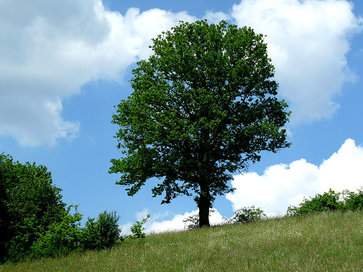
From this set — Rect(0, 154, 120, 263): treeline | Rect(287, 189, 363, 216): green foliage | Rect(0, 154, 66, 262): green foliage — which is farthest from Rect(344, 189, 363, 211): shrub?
Rect(0, 154, 66, 262): green foliage

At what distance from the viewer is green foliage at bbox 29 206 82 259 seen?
1719 centimetres

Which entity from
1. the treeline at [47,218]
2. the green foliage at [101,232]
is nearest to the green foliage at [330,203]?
the treeline at [47,218]

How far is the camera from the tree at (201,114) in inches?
939

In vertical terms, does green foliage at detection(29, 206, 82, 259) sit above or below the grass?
above

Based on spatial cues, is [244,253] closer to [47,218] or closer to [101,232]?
[101,232]

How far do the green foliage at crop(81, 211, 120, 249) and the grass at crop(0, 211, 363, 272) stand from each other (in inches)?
26.7

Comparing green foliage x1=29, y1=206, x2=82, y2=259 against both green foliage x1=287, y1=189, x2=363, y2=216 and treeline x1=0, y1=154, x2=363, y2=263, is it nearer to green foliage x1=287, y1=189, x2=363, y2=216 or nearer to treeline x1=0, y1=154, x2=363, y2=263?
treeline x1=0, y1=154, x2=363, y2=263

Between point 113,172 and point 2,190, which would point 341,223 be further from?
point 2,190

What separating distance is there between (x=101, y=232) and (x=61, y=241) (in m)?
2.00

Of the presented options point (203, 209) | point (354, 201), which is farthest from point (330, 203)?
point (203, 209)

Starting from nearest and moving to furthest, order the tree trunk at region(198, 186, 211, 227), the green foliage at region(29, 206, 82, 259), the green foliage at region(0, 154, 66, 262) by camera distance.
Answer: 1. the green foliage at region(29, 206, 82, 259)
2. the green foliage at region(0, 154, 66, 262)
3. the tree trunk at region(198, 186, 211, 227)

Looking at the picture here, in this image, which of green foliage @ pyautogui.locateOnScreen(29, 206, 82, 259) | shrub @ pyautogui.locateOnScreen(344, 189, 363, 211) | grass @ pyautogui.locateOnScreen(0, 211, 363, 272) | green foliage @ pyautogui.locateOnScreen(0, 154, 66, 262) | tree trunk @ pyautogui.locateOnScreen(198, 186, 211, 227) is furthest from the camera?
tree trunk @ pyautogui.locateOnScreen(198, 186, 211, 227)

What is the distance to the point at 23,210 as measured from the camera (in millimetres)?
22344

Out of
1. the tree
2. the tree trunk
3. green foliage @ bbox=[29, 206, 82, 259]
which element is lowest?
green foliage @ bbox=[29, 206, 82, 259]
